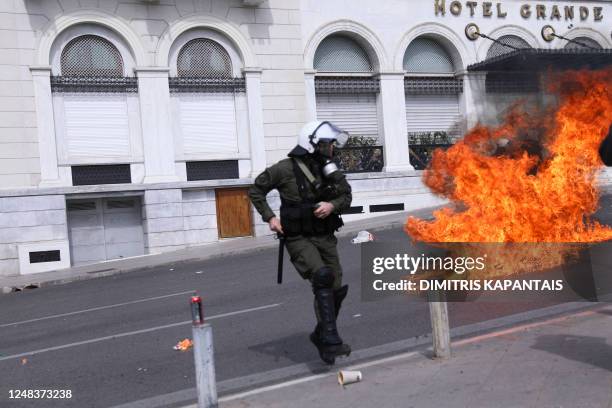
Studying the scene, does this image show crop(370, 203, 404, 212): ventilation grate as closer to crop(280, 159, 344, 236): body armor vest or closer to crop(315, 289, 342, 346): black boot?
crop(280, 159, 344, 236): body armor vest

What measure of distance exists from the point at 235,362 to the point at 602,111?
5.18 meters

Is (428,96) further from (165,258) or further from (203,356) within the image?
(203,356)

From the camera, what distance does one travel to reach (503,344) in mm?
5523

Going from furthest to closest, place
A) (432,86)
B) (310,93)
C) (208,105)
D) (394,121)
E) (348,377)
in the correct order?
(432,86) < (394,121) < (310,93) < (208,105) < (348,377)

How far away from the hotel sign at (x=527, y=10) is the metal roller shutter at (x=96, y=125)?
11205 millimetres

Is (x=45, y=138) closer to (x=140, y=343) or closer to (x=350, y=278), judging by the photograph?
(x=350, y=278)

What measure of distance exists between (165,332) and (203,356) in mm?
3522

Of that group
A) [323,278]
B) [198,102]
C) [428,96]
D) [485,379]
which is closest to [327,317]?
[323,278]

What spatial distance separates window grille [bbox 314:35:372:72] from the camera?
21500mm

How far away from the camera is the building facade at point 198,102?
57.5ft

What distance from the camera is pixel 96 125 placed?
1841 centimetres

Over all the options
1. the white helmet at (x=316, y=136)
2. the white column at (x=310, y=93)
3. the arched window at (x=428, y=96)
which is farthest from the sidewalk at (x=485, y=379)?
the arched window at (x=428, y=96)

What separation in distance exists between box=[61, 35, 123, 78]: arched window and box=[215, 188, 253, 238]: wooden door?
15.0 feet

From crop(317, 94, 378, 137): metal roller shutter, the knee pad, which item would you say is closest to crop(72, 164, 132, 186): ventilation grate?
crop(317, 94, 378, 137): metal roller shutter
